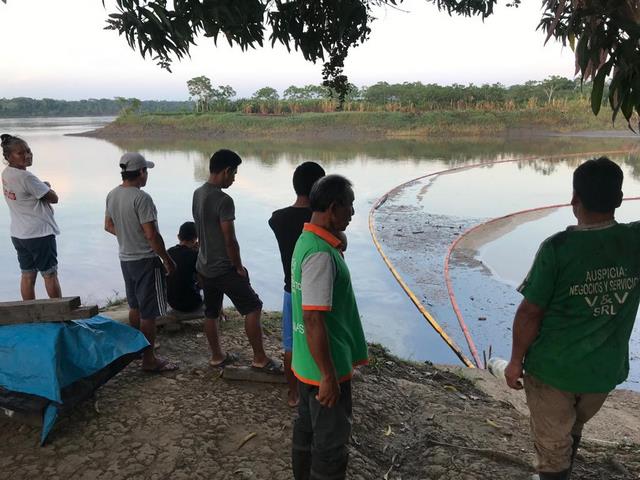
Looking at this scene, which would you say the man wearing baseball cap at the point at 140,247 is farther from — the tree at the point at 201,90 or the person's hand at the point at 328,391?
the tree at the point at 201,90

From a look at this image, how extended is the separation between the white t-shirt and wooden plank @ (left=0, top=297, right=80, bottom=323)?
1155 millimetres

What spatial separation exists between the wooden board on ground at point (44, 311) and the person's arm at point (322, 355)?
1.31m

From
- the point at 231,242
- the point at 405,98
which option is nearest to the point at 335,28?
the point at 231,242

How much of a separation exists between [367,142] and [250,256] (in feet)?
72.9

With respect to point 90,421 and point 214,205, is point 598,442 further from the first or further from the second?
point 90,421

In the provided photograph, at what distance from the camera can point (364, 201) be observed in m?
13.0

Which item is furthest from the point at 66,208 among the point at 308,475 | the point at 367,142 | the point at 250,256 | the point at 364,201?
the point at 367,142

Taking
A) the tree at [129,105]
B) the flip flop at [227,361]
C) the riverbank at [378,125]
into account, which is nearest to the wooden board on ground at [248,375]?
the flip flop at [227,361]

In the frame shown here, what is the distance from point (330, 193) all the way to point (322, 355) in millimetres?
577

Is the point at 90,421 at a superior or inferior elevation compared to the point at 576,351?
inferior

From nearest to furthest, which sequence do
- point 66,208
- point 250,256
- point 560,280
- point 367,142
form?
point 560,280
point 250,256
point 66,208
point 367,142

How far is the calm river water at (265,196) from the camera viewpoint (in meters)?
6.43

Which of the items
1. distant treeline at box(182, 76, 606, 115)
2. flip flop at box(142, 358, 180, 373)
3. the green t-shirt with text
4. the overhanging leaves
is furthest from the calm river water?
distant treeline at box(182, 76, 606, 115)

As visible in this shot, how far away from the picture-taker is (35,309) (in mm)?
2471
